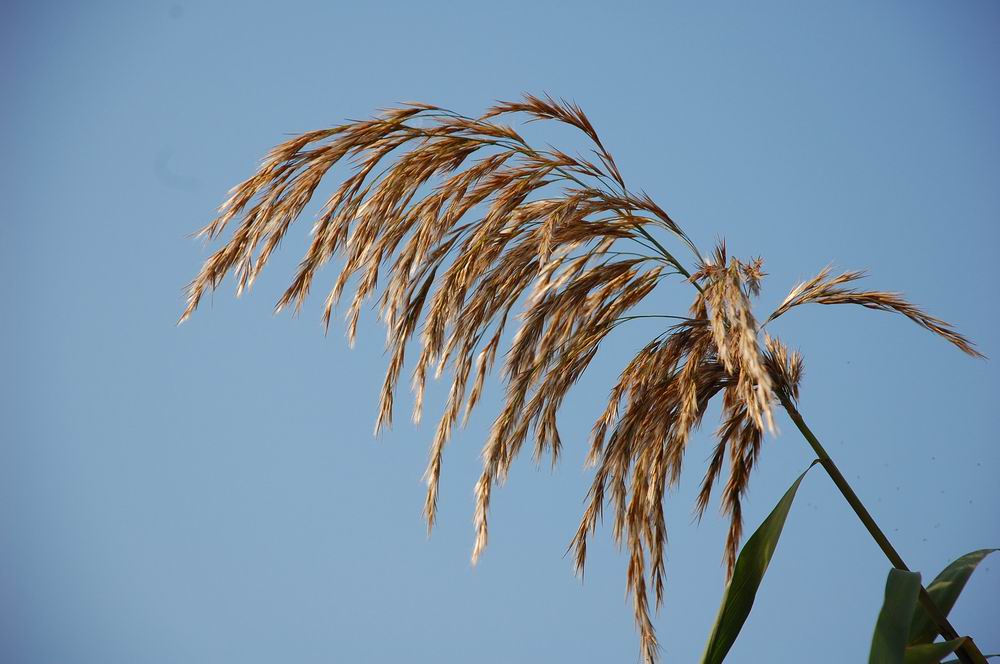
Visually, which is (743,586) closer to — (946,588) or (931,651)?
(931,651)

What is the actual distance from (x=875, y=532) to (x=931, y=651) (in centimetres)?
24

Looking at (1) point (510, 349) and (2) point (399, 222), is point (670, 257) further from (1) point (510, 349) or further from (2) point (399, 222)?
(2) point (399, 222)

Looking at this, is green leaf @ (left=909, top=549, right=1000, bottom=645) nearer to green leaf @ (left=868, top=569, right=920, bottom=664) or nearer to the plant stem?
the plant stem

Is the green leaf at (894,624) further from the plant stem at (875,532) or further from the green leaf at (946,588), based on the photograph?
the green leaf at (946,588)

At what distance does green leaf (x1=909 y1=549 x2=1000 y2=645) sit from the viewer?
1731mm

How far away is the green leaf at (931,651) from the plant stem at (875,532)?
44 mm

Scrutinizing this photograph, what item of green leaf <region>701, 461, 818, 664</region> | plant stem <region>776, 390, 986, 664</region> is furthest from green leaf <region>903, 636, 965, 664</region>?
green leaf <region>701, 461, 818, 664</region>

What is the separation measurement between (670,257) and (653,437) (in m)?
0.37

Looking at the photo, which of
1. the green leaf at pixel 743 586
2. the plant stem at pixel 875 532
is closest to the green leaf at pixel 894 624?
the plant stem at pixel 875 532

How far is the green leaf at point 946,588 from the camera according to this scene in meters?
1.73

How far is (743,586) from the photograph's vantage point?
66.7 inches

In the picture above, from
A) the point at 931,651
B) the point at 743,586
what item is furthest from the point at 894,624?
the point at 743,586

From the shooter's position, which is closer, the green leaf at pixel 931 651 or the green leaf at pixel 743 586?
the green leaf at pixel 931 651

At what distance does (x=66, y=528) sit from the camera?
29.8 meters
